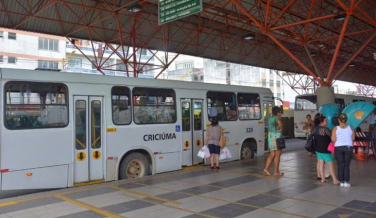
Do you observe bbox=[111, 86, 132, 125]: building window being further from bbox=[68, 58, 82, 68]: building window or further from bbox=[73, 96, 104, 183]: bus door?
bbox=[68, 58, 82, 68]: building window

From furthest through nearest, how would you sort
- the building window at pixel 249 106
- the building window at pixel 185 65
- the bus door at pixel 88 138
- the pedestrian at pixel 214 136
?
the building window at pixel 185 65 → the building window at pixel 249 106 → the pedestrian at pixel 214 136 → the bus door at pixel 88 138

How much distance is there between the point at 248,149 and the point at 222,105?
214 cm

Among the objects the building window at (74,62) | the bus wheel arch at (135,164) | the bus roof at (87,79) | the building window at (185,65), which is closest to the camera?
the bus roof at (87,79)

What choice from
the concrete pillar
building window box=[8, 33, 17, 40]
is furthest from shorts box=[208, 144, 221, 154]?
building window box=[8, 33, 17, 40]

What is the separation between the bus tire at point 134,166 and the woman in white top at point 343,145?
15.1 ft

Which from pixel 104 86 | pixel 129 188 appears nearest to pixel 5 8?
pixel 104 86

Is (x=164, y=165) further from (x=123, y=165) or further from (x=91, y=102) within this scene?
(x=91, y=102)

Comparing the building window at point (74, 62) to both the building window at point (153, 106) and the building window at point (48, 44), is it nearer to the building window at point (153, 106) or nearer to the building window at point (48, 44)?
the building window at point (48, 44)

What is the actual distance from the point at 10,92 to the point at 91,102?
1728 millimetres

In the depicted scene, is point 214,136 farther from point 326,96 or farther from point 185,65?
point 185,65

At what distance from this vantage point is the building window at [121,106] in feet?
26.2

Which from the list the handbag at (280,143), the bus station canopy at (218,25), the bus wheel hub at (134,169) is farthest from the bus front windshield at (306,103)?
the bus wheel hub at (134,169)

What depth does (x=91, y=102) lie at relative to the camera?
25.1 feet

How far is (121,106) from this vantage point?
811 centimetres
